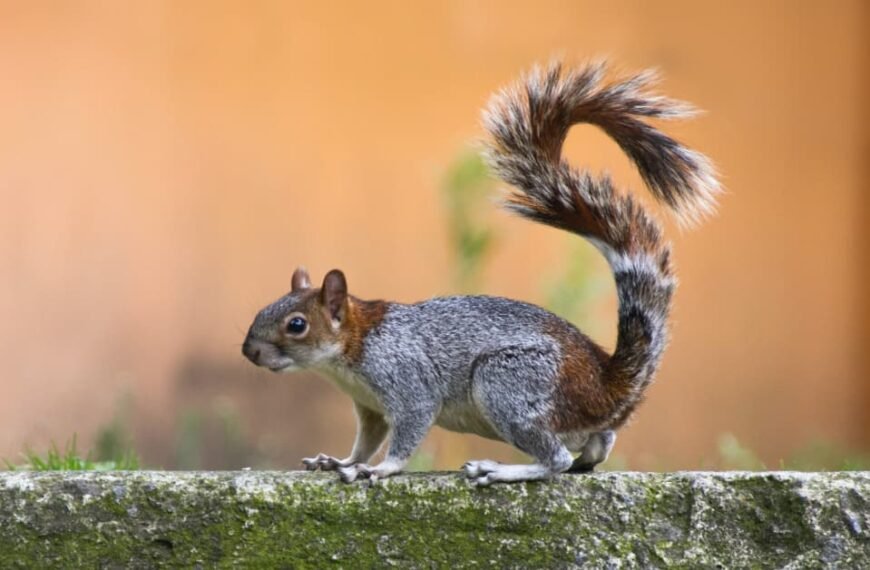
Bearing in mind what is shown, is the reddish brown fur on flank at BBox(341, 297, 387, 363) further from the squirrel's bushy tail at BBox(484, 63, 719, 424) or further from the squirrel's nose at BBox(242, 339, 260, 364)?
the squirrel's bushy tail at BBox(484, 63, 719, 424)

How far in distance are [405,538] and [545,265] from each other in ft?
8.05

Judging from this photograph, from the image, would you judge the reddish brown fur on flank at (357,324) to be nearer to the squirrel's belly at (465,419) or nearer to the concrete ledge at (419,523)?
the squirrel's belly at (465,419)

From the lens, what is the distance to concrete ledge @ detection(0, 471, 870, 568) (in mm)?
1858

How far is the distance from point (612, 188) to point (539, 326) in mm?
226

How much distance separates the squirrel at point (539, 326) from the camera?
81.2 inches

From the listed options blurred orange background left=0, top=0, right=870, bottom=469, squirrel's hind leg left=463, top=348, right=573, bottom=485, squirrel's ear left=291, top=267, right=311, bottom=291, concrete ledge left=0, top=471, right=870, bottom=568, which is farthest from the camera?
blurred orange background left=0, top=0, right=870, bottom=469

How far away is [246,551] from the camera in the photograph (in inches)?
73.3

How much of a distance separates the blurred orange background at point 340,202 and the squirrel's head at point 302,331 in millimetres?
1706

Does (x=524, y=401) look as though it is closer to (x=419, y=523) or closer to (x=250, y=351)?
(x=419, y=523)

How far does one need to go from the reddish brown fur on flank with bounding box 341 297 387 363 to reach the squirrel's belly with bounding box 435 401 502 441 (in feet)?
0.50

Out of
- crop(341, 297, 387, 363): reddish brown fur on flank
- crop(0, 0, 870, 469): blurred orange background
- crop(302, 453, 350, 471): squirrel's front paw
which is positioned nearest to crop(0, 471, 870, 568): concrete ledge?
crop(302, 453, 350, 471): squirrel's front paw

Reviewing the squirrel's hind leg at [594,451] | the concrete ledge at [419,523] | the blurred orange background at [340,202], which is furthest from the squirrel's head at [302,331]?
the blurred orange background at [340,202]

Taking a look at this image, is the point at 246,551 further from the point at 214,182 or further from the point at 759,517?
the point at 214,182

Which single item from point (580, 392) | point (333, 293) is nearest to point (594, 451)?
point (580, 392)
